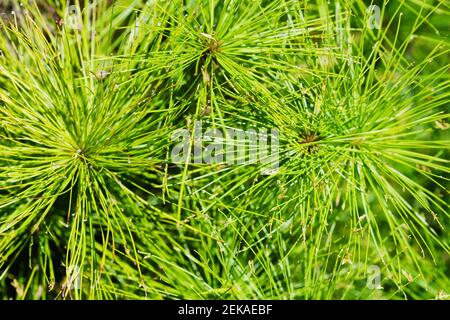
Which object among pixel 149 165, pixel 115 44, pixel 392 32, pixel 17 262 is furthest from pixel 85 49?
pixel 392 32

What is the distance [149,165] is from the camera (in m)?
0.67

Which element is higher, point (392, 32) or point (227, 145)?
point (392, 32)

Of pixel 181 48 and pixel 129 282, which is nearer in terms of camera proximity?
pixel 181 48

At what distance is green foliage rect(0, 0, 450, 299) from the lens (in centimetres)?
65

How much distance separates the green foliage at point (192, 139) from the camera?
0.65 metres

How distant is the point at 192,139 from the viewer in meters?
0.63
